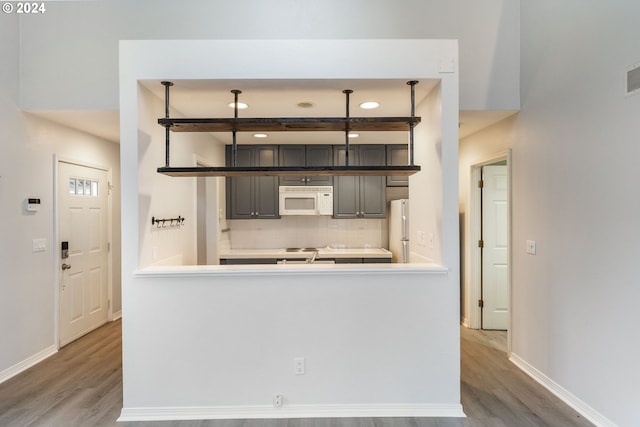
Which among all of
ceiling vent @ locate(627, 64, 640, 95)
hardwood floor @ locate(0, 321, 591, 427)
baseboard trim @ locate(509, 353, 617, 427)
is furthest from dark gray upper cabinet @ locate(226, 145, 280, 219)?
ceiling vent @ locate(627, 64, 640, 95)

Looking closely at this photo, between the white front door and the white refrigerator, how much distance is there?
3802 mm

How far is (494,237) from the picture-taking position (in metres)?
4.17

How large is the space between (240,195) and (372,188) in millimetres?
1966

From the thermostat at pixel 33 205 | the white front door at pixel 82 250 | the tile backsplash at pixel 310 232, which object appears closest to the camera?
the thermostat at pixel 33 205

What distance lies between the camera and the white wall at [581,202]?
2135 millimetres

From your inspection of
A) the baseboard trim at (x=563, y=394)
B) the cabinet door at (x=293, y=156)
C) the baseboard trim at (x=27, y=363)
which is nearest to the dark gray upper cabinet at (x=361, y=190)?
the cabinet door at (x=293, y=156)

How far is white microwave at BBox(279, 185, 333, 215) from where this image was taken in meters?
4.98

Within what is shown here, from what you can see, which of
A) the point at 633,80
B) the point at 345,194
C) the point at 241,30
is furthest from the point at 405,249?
the point at 241,30

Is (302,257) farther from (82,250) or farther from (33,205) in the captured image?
(33,205)

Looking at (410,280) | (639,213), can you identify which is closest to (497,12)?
(639,213)

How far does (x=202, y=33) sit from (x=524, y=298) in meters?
3.82

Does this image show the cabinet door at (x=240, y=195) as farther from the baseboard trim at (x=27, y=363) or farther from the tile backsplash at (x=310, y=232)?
the baseboard trim at (x=27, y=363)

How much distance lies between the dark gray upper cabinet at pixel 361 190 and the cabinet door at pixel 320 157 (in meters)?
0.09

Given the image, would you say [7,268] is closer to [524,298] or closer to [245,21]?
[245,21]
